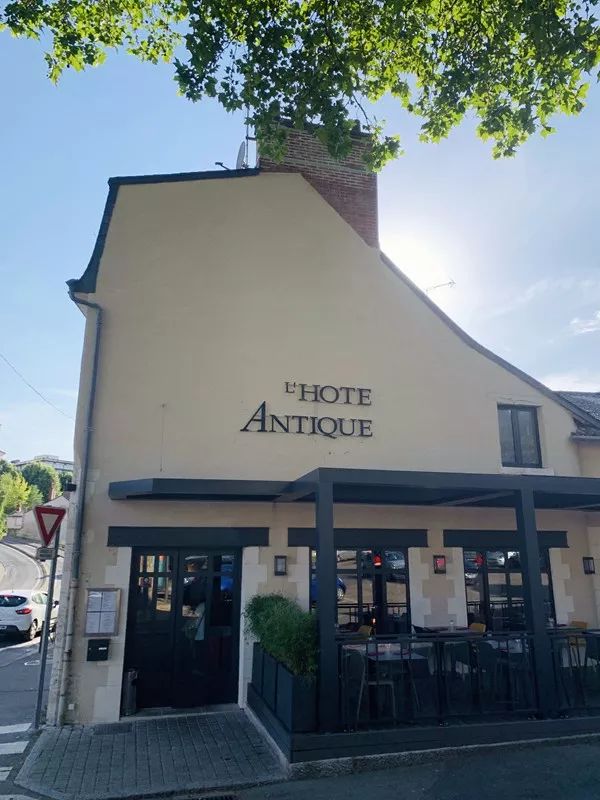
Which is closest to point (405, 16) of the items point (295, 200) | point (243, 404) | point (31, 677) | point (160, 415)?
point (295, 200)

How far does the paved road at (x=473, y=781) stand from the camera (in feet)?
17.8

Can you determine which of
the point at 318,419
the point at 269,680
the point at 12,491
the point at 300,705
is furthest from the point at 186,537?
the point at 12,491

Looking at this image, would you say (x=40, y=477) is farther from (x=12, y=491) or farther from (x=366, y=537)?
(x=366, y=537)

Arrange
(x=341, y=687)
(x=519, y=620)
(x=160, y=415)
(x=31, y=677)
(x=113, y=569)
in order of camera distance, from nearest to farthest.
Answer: (x=341, y=687), (x=113, y=569), (x=160, y=415), (x=519, y=620), (x=31, y=677)

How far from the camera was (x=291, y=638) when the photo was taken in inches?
248

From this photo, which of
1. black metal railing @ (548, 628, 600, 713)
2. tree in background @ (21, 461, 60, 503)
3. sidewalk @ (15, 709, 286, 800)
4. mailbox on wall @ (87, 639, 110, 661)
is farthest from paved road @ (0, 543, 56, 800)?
tree in background @ (21, 461, 60, 503)

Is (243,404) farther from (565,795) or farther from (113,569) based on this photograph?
(565,795)

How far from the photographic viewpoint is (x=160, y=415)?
8.74m

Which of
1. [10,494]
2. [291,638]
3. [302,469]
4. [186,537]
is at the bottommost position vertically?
[291,638]

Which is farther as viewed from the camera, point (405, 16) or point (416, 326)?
point (416, 326)

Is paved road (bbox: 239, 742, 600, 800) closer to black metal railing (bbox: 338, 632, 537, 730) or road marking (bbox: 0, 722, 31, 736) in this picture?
black metal railing (bbox: 338, 632, 537, 730)

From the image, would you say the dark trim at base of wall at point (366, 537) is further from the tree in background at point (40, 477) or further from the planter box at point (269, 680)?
the tree in background at point (40, 477)

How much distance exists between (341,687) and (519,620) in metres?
4.93

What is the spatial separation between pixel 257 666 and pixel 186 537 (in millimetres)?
2129
